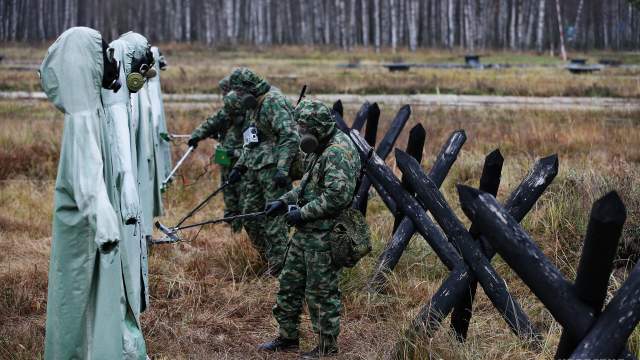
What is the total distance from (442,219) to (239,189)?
3692mm

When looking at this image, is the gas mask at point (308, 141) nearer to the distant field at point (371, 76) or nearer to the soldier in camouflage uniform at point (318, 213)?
the soldier in camouflage uniform at point (318, 213)

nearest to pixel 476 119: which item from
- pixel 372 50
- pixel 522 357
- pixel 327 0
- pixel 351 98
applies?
pixel 351 98

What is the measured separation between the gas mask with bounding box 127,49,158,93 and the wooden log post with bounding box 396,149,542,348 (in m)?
1.90

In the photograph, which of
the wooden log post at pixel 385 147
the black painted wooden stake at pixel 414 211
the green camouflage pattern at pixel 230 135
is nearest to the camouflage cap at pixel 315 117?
the black painted wooden stake at pixel 414 211

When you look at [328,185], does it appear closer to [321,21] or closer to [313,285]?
[313,285]

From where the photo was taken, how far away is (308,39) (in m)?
50.7

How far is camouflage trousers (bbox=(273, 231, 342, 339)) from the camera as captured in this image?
558 cm

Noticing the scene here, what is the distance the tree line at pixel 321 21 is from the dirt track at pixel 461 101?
26308 mm

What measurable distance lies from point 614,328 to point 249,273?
4.56 metres

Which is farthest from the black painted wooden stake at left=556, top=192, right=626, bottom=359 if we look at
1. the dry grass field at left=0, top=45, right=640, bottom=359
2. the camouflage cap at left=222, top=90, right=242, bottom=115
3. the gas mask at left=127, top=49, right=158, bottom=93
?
the camouflage cap at left=222, top=90, right=242, bottom=115

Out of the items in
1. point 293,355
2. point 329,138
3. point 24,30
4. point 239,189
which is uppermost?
point 24,30

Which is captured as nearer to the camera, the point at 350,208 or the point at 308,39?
the point at 350,208

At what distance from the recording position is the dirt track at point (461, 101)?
64.0 ft

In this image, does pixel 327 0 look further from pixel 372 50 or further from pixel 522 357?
pixel 522 357
